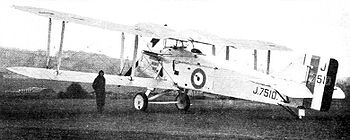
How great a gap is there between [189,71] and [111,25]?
6.94ft

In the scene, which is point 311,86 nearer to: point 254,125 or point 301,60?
point 301,60

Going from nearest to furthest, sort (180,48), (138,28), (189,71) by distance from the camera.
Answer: (138,28) < (189,71) < (180,48)

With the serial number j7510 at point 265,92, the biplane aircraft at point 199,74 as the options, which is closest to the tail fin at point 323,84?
the biplane aircraft at point 199,74

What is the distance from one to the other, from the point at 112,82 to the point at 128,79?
382 mm

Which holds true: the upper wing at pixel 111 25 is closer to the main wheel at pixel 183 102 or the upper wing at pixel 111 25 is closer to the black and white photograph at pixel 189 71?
the black and white photograph at pixel 189 71

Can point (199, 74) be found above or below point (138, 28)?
below

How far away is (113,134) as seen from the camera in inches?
266

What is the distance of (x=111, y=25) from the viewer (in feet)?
32.6

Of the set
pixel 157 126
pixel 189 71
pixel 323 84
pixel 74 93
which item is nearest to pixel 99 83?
pixel 189 71

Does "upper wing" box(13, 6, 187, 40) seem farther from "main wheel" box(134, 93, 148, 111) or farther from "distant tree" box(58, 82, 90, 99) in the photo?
"distant tree" box(58, 82, 90, 99)

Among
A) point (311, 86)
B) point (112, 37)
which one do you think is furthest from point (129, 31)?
point (112, 37)

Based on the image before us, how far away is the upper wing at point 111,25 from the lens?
30.7 feet

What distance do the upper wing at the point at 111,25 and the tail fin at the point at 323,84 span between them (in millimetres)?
3166

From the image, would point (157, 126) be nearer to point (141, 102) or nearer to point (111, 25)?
point (141, 102)
